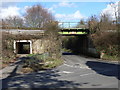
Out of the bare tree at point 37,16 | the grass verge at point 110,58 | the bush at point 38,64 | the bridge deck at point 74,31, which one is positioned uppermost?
the bare tree at point 37,16

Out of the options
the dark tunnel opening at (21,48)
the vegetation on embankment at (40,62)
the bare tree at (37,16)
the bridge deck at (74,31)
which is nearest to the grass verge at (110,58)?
the vegetation on embankment at (40,62)

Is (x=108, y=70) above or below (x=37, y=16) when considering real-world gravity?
below

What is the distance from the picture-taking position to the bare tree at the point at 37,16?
60312 millimetres

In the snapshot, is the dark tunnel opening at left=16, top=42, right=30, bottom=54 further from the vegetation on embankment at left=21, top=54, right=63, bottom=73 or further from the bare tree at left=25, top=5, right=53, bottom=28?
the vegetation on embankment at left=21, top=54, right=63, bottom=73

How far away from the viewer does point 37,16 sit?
65.2 m


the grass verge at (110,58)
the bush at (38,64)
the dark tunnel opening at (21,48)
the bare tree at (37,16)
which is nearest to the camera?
the bush at (38,64)

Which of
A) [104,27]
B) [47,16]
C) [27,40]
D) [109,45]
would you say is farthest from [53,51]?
[47,16]

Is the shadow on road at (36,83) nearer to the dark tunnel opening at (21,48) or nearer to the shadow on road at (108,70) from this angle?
the shadow on road at (108,70)

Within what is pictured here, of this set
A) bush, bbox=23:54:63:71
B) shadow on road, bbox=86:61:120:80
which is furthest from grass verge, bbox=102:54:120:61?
bush, bbox=23:54:63:71

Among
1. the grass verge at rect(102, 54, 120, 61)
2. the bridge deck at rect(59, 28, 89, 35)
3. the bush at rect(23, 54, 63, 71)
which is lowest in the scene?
the grass verge at rect(102, 54, 120, 61)

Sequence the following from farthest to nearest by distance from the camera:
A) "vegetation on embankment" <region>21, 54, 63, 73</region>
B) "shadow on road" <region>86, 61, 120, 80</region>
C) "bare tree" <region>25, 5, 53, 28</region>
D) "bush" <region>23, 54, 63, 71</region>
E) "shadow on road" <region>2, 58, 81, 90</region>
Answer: "bare tree" <region>25, 5, 53, 28</region> < "vegetation on embankment" <region>21, 54, 63, 73</region> < "bush" <region>23, 54, 63, 71</region> < "shadow on road" <region>86, 61, 120, 80</region> < "shadow on road" <region>2, 58, 81, 90</region>

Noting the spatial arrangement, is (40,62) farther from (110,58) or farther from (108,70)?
(110,58)

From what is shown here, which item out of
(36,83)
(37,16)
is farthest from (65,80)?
(37,16)

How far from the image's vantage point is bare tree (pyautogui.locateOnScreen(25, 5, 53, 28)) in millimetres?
60312
